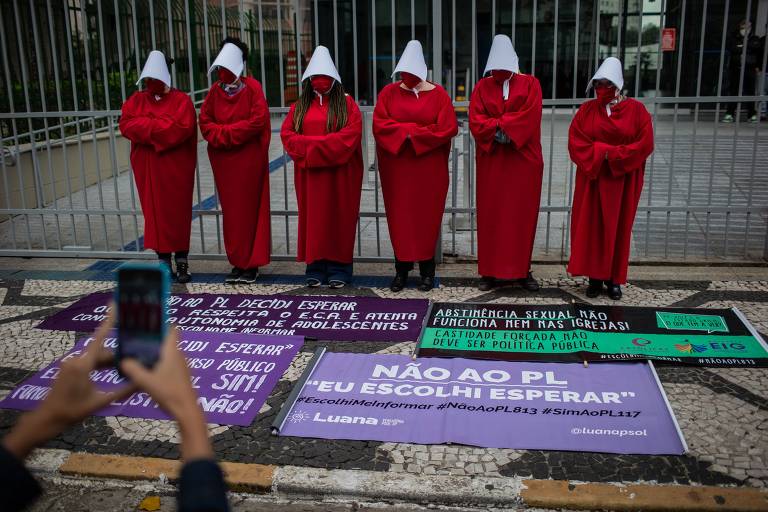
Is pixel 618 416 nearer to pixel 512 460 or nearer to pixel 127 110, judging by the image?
pixel 512 460

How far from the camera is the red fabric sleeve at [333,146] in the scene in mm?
5672

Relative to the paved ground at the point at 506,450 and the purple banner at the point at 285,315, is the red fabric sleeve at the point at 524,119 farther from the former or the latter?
the purple banner at the point at 285,315

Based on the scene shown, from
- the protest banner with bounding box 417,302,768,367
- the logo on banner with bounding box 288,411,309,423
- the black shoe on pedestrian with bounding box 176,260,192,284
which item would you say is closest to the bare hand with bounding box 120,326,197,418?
the logo on banner with bounding box 288,411,309,423

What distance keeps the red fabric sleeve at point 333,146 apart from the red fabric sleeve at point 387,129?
15cm

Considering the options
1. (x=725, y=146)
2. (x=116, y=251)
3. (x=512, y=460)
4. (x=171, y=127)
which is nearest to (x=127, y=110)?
(x=171, y=127)

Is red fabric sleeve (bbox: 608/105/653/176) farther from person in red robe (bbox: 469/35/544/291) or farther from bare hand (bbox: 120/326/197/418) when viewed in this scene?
bare hand (bbox: 120/326/197/418)

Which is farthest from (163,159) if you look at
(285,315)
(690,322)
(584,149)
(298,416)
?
(690,322)

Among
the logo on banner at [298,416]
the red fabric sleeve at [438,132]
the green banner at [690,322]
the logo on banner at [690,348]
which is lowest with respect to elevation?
the logo on banner at [298,416]

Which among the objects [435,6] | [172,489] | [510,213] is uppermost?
[435,6]

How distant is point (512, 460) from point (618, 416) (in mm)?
691

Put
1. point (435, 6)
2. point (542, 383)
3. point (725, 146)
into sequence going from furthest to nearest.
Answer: point (725, 146)
point (435, 6)
point (542, 383)

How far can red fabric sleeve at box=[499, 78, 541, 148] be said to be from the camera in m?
5.48

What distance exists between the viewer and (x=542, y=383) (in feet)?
13.9

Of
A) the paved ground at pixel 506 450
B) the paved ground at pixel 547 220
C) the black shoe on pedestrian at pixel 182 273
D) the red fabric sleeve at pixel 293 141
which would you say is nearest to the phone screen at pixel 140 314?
the paved ground at pixel 506 450
